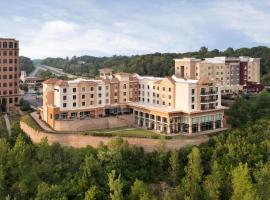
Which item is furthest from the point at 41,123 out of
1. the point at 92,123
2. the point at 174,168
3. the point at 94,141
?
the point at 174,168

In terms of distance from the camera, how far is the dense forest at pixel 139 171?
28.1 metres

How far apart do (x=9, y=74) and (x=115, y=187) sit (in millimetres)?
30824

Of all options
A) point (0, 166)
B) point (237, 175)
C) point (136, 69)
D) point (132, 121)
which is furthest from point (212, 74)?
point (0, 166)

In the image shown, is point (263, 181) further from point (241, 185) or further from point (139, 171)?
point (139, 171)

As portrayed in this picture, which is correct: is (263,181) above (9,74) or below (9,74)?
below

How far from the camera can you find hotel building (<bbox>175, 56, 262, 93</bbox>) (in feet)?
177

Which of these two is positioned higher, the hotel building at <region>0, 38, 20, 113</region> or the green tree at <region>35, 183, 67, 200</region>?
the hotel building at <region>0, 38, 20, 113</region>

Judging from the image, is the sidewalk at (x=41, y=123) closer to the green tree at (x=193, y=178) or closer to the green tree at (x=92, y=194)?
the green tree at (x=92, y=194)

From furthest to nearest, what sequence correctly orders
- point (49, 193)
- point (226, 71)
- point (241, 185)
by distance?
point (226, 71)
point (49, 193)
point (241, 185)

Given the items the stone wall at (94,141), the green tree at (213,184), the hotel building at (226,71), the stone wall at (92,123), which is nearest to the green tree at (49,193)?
the stone wall at (94,141)

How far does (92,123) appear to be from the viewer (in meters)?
40.4

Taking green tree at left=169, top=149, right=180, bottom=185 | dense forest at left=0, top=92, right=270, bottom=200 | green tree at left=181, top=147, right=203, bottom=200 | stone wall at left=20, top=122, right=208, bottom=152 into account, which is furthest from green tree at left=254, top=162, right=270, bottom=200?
stone wall at left=20, top=122, right=208, bottom=152

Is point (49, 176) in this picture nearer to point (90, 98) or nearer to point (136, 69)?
point (90, 98)

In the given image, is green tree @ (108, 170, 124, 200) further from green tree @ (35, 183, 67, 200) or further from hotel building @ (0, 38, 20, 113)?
hotel building @ (0, 38, 20, 113)
